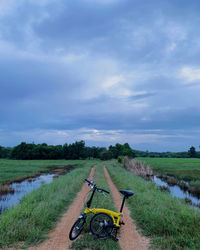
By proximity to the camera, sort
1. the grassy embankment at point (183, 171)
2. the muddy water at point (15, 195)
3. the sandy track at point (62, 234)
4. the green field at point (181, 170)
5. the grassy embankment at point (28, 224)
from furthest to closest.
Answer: the green field at point (181, 170) → the grassy embankment at point (183, 171) → the muddy water at point (15, 195) → the grassy embankment at point (28, 224) → the sandy track at point (62, 234)

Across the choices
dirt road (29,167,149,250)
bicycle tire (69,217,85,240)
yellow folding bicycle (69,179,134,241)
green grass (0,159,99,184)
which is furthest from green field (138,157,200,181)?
bicycle tire (69,217,85,240)

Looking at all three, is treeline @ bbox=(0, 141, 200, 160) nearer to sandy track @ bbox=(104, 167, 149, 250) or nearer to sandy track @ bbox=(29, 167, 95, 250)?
sandy track @ bbox=(29, 167, 95, 250)

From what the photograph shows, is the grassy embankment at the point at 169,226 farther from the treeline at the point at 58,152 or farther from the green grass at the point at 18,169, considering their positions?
the treeline at the point at 58,152

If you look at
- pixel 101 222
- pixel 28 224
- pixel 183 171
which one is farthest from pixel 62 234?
pixel 183 171

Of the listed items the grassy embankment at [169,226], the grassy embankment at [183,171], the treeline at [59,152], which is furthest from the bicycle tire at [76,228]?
the treeline at [59,152]

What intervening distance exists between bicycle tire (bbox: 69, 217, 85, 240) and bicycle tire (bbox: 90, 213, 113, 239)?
296 mm

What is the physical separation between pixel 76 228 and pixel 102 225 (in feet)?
2.40

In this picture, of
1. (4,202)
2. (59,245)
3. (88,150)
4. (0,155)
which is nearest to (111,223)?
(59,245)

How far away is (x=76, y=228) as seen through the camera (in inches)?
217

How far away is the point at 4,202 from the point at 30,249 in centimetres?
834

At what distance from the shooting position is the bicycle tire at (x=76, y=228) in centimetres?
541

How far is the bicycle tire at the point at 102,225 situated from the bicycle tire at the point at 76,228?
11.6 inches

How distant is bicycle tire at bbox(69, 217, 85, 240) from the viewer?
213 inches

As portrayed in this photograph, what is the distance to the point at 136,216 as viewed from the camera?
764cm
